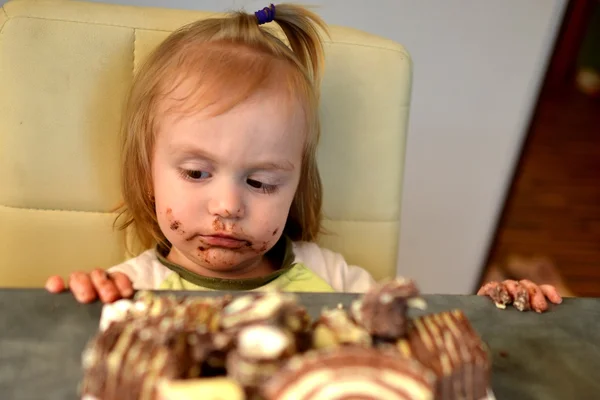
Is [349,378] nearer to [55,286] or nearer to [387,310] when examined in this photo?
[387,310]

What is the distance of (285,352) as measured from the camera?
19.5 inches

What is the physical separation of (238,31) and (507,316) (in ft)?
1.74

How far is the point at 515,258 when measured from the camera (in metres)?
2.18

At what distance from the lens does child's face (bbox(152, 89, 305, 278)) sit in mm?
836

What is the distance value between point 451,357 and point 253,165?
409 millimetres

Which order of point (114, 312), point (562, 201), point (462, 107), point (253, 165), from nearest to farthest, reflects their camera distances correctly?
point (114, 312), point (253, 165), point (462, 107), point (562, 201)

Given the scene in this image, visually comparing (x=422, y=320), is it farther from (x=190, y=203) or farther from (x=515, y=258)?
(x=515, y=258)

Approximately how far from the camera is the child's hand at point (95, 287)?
0.69 m

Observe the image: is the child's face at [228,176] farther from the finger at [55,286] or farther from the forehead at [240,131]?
the finger at [55,286]

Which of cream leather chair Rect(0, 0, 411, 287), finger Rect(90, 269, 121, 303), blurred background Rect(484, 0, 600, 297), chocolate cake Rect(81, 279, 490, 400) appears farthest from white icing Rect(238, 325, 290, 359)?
blurred background Rect(484, 0, 600, 297)

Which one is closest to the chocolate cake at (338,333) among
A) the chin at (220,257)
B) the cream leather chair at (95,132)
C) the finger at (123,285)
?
the finger at (123,285)

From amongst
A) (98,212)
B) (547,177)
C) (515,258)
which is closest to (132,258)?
(98,212)

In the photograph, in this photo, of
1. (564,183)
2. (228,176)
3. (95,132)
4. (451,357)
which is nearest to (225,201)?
(228,176)

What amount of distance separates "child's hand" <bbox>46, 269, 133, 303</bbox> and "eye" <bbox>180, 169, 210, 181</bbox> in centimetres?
19
